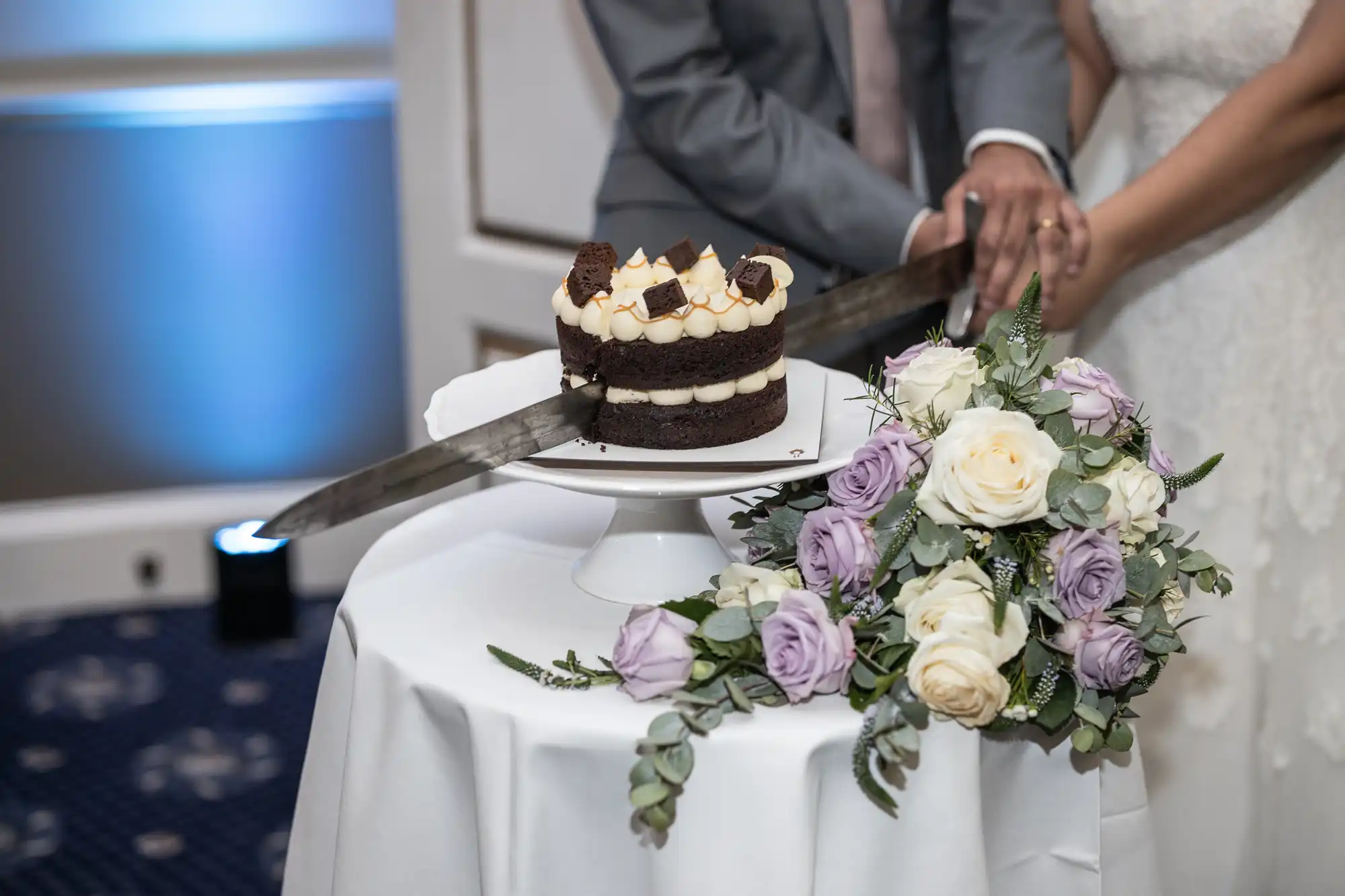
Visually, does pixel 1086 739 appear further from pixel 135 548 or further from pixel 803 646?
pixel 135 548

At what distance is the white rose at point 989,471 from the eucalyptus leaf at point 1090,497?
0.08 ft

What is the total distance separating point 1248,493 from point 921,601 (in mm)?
910

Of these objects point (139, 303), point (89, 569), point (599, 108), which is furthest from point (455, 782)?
point (139, 303)

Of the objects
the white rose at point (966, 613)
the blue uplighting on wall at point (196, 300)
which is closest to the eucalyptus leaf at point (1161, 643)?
the white rose at point (966, 613)

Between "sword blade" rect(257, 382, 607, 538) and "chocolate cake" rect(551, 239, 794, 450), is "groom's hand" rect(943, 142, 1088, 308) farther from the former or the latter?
"sword blade" rect(257, 382, 607, 538)

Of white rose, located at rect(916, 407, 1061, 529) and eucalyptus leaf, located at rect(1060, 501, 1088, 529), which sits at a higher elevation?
white rose, located at rect(916, 407, 1061, 529)

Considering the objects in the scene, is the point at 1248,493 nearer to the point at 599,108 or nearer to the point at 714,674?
the point at 714,674

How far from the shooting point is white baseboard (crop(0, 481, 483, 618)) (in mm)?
3330

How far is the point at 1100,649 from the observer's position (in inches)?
42.5

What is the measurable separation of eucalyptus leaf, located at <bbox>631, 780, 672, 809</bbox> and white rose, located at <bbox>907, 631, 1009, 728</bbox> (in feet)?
0.66

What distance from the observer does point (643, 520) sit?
133cm

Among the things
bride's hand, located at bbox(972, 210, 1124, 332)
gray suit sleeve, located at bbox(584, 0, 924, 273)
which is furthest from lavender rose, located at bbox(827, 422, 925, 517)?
gray suit sleeve, located at bbox(584, 0, 924, 273)

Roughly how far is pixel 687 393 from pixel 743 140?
0.78 metres

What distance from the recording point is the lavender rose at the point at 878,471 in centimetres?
113
